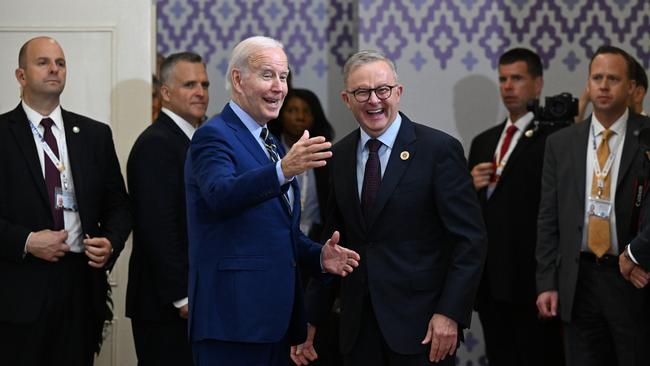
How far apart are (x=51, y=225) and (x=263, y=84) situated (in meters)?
1.49

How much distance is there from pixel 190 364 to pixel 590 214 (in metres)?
1.81

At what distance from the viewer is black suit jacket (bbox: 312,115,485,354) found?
10.3 ft

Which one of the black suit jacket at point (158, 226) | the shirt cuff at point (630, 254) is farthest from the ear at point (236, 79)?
the shirt cuff at point (630, 254)

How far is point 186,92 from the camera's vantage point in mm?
4289

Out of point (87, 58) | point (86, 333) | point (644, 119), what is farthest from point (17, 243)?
point (644, 119)

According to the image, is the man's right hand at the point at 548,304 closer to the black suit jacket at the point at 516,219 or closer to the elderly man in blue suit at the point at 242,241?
the black suit jacket at the point at 516,219

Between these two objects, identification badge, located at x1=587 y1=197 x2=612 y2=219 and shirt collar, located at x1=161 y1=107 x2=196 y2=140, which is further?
shirt collar, located at x1=161 y1=107 x2=196 y2=140

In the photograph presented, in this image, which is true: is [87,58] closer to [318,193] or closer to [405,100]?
[318,193]

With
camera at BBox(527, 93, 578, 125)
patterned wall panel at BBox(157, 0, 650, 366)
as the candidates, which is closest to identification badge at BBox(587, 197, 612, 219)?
camera at BBox(527, 93, 578, 125)

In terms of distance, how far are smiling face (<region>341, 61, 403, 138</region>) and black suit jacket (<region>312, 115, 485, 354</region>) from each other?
9cm

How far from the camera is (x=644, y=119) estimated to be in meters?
4.18

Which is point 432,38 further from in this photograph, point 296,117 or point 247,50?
point 247,50

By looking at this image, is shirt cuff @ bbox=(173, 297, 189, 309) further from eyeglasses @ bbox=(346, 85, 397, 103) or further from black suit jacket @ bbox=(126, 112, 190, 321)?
eyeglasses @ bbox=(346, 85, 397, 103)

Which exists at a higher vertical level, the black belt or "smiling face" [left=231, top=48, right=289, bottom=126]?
"smiling face" [left=231, top=48, right=289, bottom=126]
